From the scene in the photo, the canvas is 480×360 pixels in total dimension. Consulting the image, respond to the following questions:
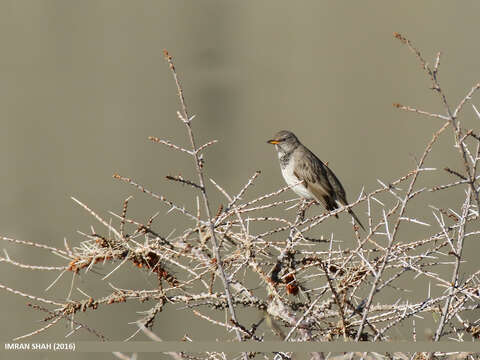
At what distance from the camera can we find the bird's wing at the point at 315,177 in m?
5.74

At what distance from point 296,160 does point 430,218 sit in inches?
164

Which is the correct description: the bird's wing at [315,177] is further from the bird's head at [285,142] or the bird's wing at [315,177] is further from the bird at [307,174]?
the bird's head at [285,142]

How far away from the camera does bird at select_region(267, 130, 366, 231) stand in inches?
226

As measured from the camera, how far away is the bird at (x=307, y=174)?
226 inches

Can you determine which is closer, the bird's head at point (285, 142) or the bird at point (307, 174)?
the bird at point (307, 174)

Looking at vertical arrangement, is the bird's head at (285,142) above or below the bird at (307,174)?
above

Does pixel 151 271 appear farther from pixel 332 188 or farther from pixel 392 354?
pixel 332 188

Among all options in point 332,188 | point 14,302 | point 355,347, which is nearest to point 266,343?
point 355,347

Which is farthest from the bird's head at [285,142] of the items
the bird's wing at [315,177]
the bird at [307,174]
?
the bird's wing at [315,177]

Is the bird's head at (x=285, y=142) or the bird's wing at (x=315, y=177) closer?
the bird's wing at (x=315, y=177)

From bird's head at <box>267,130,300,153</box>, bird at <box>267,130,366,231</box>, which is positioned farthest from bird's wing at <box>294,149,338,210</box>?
bird's head at <box>267,130,300,153</box>

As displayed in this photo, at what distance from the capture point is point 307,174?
611 centimetres

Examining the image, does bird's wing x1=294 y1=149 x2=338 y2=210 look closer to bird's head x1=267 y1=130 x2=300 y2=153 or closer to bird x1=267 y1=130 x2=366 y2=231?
bird x1=267 y1=130 x2=366 y2=231

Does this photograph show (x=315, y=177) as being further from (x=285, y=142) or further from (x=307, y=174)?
(x=285, y=142)
